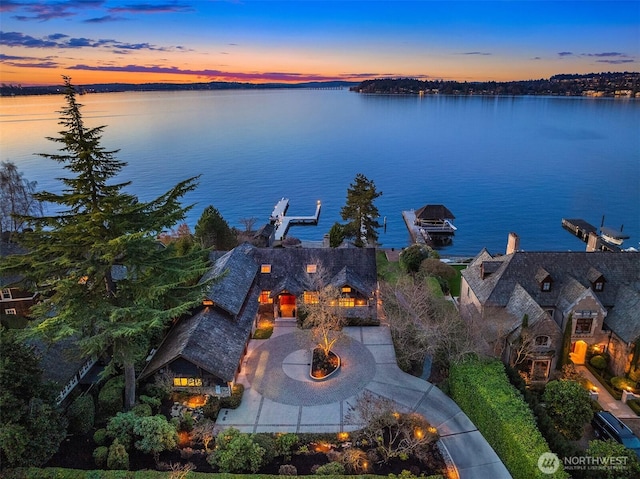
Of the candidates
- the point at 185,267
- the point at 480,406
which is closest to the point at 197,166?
the point at 185,267

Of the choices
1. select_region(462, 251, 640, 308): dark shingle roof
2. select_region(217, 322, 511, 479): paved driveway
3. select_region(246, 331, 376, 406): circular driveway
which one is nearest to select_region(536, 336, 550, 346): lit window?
select_region(462, 251, 640, 308): dark shingle roof

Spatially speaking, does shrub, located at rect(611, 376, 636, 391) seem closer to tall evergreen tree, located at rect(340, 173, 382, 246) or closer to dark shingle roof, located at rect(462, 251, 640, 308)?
dark shingle roof, located at rect(462, 251, 640, 308)

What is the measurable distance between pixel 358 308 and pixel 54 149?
13454 cm

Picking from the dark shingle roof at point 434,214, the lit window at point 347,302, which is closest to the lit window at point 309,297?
the lit window at point 347,302

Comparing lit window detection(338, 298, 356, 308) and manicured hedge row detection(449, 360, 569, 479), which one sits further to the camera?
lit window detection(338, 298, 356, 308)

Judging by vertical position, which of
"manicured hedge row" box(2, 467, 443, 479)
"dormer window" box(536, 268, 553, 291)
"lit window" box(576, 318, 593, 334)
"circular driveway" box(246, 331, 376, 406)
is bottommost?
"circular driveway" box(246, 331, 376, 406)

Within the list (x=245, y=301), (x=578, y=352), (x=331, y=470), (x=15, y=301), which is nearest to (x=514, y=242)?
(x=578, y=352)

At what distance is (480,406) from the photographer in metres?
28.5

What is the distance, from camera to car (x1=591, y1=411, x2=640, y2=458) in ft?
88.8

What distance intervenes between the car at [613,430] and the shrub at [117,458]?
102ft

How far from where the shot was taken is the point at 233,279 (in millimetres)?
41156

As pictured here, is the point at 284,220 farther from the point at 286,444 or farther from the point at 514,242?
the point at 286,444

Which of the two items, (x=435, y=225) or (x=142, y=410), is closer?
(x=142, y=410)

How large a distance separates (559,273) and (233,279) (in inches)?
1185
